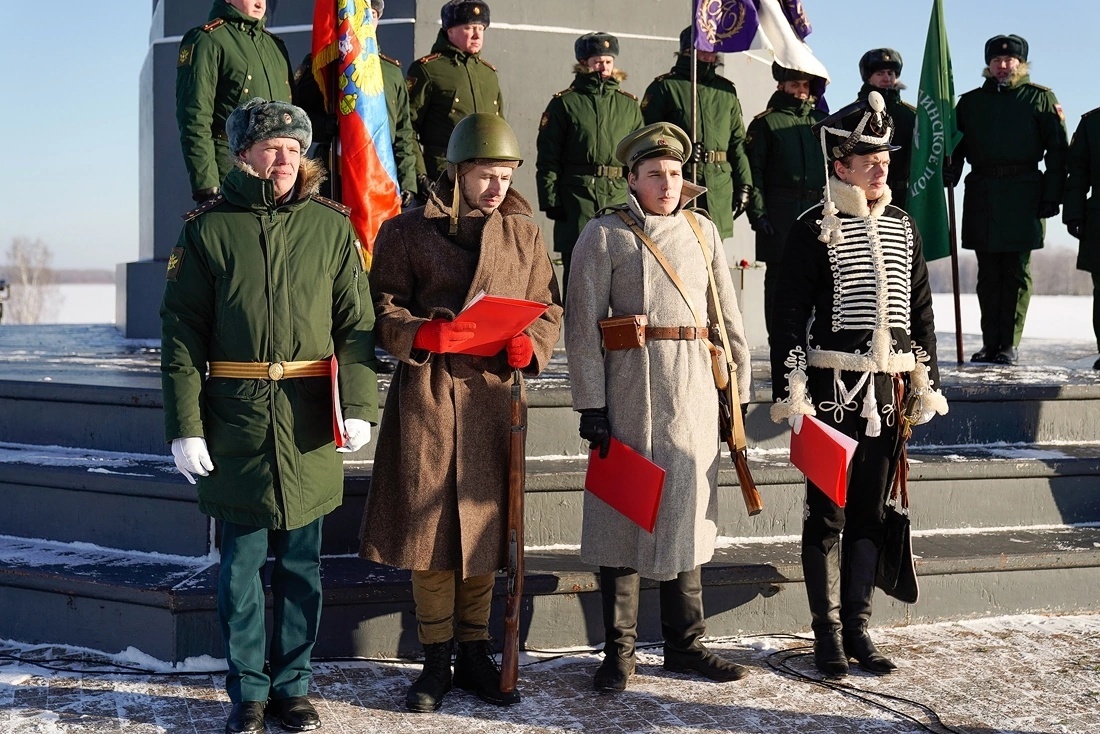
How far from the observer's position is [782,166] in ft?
25.3

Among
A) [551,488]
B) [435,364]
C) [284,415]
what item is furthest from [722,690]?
[284,415]

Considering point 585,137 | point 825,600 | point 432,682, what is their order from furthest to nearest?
point 585,137 < point 825,600 < point 432,682

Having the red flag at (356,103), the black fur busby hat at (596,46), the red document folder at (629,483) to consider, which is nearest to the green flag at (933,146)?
the black fur busby hat at (596,46)

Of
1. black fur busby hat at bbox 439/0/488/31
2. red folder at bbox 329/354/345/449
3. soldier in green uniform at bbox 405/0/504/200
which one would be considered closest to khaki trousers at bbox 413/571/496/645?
red folder at bbox 329/354/345/449

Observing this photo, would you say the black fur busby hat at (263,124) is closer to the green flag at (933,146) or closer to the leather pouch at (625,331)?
the leather pouch at (625,331)

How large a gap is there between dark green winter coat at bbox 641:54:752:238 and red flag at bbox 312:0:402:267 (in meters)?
2.09

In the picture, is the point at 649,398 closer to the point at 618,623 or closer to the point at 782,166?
the point at 618,623

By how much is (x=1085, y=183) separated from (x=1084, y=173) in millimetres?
65

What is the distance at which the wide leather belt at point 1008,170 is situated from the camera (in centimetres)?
786

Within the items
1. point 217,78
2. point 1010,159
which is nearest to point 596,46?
point 217,78

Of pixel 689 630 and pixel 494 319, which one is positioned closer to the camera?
pixel 494 319

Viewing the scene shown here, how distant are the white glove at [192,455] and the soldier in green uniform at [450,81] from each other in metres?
3.32

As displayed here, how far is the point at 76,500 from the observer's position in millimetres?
5242

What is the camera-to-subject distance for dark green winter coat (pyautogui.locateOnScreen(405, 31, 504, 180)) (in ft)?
23.2
